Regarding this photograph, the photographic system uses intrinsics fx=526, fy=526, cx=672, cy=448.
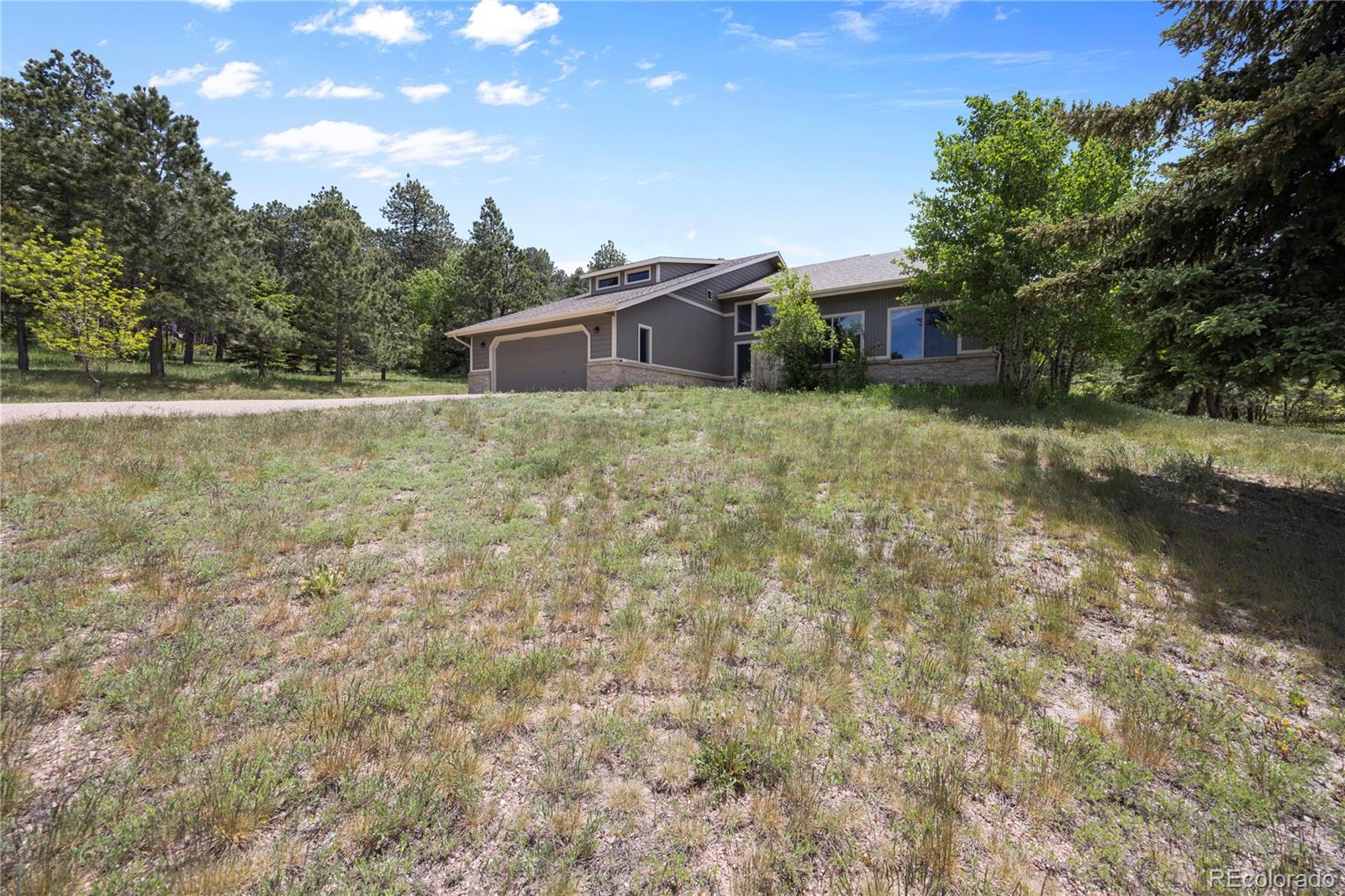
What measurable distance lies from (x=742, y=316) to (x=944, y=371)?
358 inches

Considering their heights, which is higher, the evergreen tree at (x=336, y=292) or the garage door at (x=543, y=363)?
the evergreen tree at (x=336, y=292)

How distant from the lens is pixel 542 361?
23.0 metres

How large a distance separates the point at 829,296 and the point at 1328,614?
57.0ft

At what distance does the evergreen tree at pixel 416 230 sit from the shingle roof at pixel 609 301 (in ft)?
112

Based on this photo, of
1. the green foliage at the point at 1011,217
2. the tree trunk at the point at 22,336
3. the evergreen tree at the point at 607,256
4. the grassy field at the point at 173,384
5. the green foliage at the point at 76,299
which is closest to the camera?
the green foliage at the point at 1011,217

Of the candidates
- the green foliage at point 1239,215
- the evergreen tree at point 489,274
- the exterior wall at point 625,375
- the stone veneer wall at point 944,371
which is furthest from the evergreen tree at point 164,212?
the green foliage at point 1239,215

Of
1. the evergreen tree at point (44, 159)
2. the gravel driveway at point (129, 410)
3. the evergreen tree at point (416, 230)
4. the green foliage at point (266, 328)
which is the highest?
the evergreen tree at point (416, 230)


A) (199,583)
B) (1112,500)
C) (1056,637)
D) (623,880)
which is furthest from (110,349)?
(1112,500)

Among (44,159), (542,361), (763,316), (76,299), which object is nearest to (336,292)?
(44,159)

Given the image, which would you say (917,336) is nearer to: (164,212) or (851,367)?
(851,367)

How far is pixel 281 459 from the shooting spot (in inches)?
287

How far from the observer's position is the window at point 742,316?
23531 mm

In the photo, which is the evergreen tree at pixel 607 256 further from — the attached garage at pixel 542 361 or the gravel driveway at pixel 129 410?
the gravel driveway at pixel 129 410

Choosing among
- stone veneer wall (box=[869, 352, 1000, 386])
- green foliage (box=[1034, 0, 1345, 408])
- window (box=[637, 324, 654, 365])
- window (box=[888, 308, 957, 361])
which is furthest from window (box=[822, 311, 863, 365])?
green foliage (box=[1034, 0, 1345, 408])
